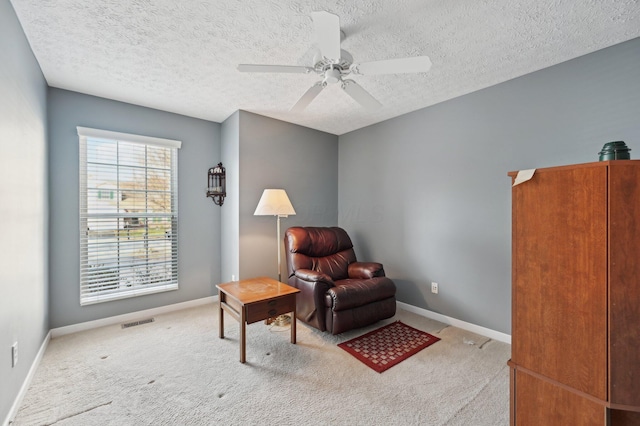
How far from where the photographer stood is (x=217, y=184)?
12.1 ft

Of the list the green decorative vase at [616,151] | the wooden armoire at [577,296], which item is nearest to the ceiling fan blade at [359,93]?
the wooden armoire at [577,296]

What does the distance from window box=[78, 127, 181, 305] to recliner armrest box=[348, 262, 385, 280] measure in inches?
89.2

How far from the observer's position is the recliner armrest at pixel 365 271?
10.1 feet

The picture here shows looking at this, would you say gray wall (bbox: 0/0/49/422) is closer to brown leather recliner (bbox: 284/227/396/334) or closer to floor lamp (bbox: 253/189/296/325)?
floor lamp (bbox: 253/189/296/325)

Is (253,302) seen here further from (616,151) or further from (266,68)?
(616,151)

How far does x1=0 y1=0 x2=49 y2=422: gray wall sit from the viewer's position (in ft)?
5.17

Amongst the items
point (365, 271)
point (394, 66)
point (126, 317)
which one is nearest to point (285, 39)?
point (394, 66)

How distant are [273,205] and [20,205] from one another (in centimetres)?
193

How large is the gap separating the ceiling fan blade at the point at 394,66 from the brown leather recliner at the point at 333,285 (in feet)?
6.11

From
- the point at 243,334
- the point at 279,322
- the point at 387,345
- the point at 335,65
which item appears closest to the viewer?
the point at 335,65

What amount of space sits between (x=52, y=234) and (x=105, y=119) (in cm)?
132

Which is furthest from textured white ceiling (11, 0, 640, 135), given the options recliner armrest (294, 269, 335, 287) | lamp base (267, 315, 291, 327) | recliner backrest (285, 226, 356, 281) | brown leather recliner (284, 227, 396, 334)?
lamp base (267, 315, 291, 327)

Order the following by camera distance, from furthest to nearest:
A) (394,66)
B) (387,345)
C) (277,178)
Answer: (277,178) → (387,345) → (394,66)

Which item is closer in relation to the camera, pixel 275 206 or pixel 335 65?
pixel 335 65
